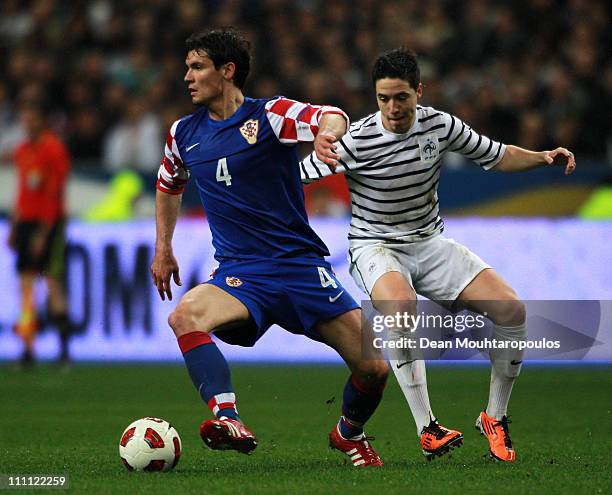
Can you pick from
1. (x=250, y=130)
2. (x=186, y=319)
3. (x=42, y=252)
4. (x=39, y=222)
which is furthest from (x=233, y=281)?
(x=39, y=222)

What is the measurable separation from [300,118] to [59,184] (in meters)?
6.56

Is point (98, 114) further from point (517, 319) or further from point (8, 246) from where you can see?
point (517, 319)

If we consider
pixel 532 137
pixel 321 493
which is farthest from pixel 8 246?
pixel 321 493

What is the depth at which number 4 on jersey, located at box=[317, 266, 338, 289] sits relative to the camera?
20.3ft

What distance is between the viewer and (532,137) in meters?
13.7

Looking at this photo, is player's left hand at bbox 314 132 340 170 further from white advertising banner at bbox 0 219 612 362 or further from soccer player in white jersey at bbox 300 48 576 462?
white advertising banner at bbox 0 219 612 362

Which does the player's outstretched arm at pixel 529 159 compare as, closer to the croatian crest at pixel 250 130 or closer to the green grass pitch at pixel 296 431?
the croatian crest at pixel 250 130

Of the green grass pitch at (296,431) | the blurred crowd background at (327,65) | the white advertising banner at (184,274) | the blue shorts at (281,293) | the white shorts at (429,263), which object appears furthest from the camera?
the blurred crowd background at (327,65)

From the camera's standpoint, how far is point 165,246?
639 cm

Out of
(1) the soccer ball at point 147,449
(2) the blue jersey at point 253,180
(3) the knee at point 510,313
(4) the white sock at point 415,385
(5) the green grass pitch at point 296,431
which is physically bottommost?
(5) the green grass pitch at point 296,431

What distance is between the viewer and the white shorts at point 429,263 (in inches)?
259

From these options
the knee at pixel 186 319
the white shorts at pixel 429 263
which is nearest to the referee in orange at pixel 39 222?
the white shorts at pixel 429 263

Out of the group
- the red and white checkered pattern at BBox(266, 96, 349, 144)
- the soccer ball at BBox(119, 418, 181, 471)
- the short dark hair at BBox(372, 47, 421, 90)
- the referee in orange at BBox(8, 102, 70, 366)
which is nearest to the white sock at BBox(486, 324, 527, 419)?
the short dark hair at BBox(372, 47, 421, 90)

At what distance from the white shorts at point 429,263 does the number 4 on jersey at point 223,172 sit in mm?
895
